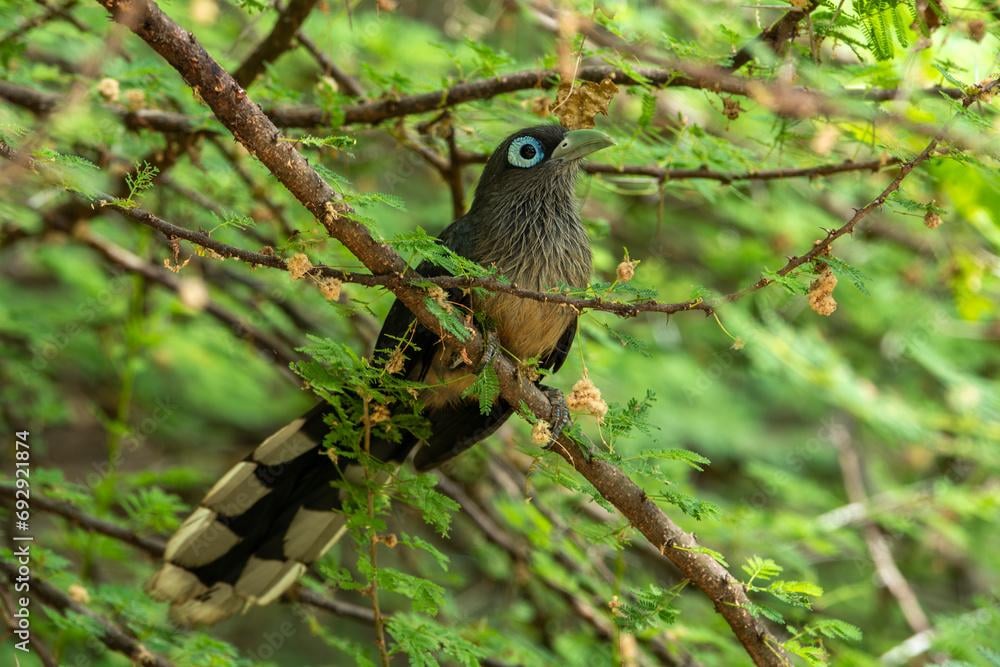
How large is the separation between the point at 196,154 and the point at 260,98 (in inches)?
13.8

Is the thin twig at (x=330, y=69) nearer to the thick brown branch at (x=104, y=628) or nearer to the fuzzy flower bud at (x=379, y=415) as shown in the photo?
the fuzzy flower bud at (x=379, y=415)

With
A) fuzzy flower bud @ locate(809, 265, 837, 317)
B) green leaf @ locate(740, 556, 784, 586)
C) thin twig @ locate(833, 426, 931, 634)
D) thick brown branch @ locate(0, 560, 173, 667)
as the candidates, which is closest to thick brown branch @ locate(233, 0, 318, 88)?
thick brown branch @ locate(0, 560, 173, 667)

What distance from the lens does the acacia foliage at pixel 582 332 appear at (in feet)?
10.7

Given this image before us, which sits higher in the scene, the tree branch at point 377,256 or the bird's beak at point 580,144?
the bird's beak at point 580,144

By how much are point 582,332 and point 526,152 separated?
2.93 feet

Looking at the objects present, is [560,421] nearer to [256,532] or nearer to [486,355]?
[486,355]

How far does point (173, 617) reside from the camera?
161 inches

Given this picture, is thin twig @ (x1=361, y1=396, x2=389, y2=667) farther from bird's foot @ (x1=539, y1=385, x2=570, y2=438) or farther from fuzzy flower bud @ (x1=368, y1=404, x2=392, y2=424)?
bird's foot @ (x1=539, y1=385, x2=570, y2=438)

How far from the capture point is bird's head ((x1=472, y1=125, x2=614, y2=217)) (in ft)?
13.9

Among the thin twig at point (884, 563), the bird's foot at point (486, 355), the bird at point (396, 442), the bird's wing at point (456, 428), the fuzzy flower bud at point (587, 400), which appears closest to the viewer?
the fuzzy flower bud at point (587, 400)

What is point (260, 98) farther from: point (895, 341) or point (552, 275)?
point (895, 341)

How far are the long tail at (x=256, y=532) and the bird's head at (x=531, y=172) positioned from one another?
114cm

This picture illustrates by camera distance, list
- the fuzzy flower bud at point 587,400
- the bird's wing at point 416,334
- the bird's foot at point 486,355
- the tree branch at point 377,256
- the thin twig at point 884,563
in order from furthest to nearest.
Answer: the thin twig at point 884,563 → the bird's wing at point 416,334 → the bird's foot at point 486,355 → the fuzzy flower bud at point 587,400 → the tree branch at point 377,256

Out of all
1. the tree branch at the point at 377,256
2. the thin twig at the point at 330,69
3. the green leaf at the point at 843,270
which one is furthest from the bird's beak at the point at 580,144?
the green leaf at the point at 843,270
